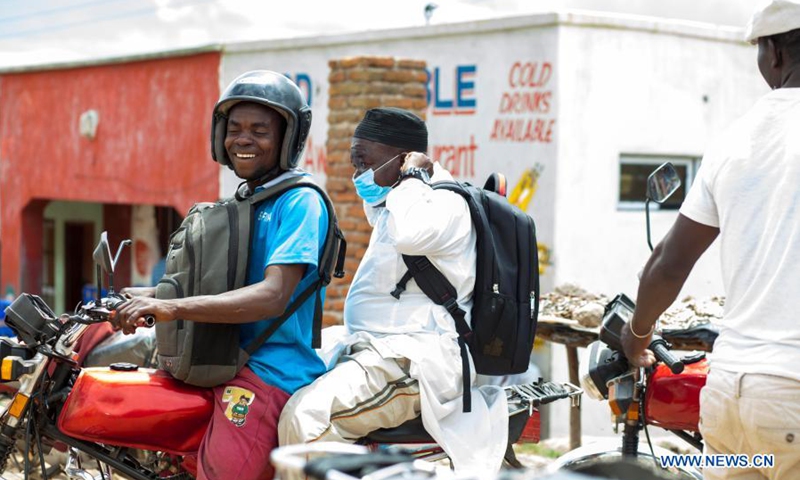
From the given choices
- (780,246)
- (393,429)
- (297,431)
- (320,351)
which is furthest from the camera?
(320,351)

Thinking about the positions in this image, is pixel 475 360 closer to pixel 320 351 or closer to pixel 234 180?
pixel 320 351

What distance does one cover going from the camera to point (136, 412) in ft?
11.5

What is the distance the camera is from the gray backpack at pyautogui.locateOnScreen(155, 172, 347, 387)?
3.47 metres

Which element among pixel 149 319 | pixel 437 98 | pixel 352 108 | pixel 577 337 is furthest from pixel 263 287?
pixel 437 98

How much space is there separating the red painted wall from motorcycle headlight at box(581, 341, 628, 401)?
10394mm

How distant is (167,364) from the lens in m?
3.56

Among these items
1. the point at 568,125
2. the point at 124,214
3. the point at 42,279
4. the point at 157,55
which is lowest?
the point at 42,279

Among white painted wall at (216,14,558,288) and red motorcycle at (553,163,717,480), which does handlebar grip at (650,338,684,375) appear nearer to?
red motorcycle at (553,163,717,480)

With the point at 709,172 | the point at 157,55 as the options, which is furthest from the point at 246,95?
the point at 157,55

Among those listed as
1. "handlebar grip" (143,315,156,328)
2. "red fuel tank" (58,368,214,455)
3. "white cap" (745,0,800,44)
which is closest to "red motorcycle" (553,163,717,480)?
"white cap" (745,0,800,44)

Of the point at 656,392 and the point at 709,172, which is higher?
the point at 709,172

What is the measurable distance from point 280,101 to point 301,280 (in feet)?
1.96

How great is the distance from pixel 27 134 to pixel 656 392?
15.4m

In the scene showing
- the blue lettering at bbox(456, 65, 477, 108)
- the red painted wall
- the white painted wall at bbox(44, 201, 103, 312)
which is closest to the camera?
the blue lettering at bbox(456, 65, 477, 108)
